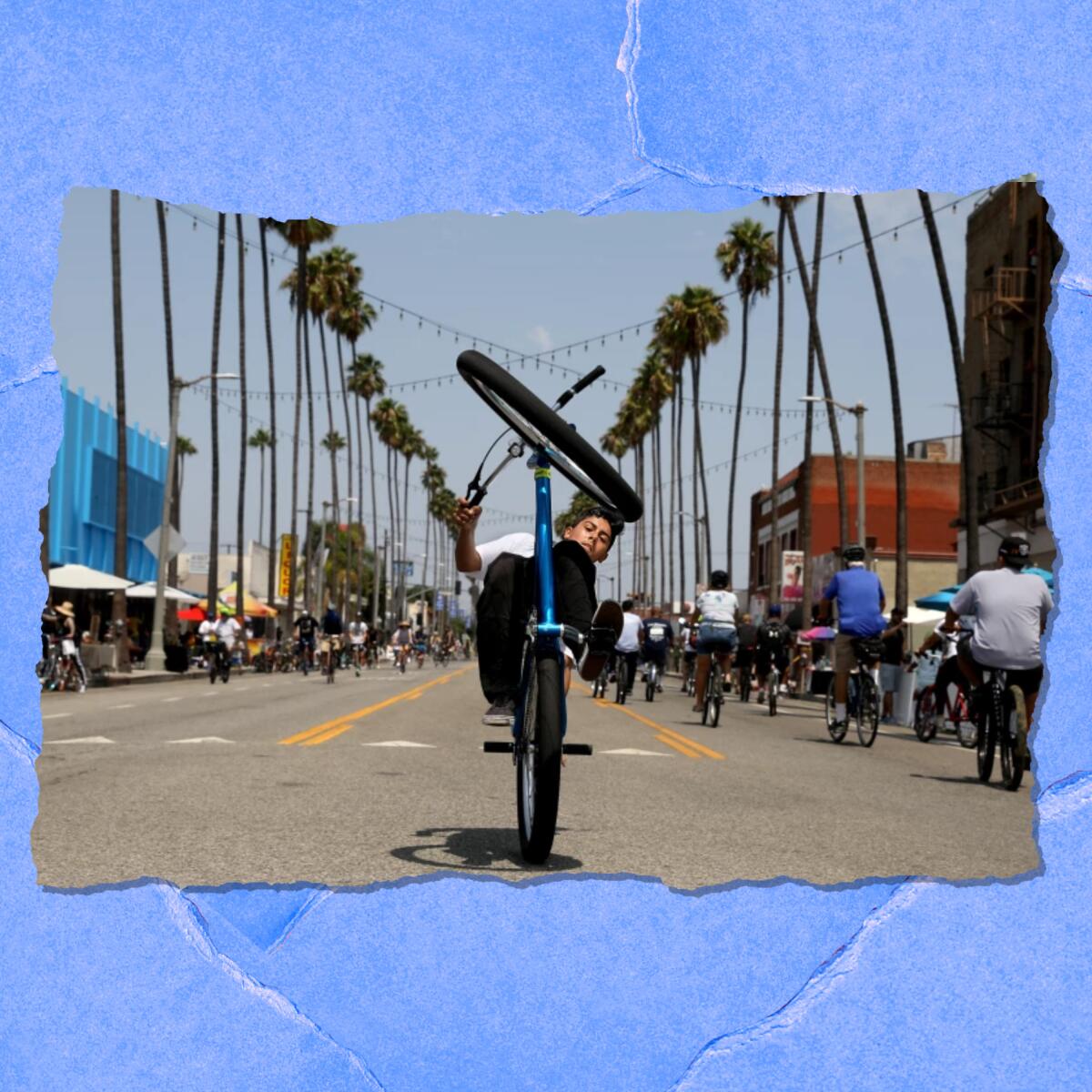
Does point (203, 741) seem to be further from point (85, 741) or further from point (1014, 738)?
point (1014, 738)

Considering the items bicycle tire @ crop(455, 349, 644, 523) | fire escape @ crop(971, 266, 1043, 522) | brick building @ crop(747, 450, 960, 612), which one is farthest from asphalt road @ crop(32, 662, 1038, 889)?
brick building @ crop(747, 450, 960, 612)

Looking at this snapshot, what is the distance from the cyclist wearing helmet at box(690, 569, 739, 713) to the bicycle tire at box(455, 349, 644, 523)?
41.6ft

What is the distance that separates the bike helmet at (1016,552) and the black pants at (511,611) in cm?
339

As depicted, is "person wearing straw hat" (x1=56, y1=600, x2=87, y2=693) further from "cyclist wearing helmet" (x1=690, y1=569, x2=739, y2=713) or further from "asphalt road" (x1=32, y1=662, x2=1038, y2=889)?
"cyclist wearing helmet" (x1=690, y1=569, x2=739, y2=713)

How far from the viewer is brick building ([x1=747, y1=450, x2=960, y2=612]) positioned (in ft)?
183

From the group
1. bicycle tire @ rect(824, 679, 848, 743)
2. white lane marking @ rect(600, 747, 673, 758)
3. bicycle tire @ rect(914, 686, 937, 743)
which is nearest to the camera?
white lane marking @ rect(600, 747, 673, 758)

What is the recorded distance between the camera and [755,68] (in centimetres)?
320

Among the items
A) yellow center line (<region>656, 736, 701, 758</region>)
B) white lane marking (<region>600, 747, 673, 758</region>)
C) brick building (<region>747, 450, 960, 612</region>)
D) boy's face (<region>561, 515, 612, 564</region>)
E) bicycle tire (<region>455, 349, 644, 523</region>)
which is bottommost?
yellow center line (<region>656, 736, 701, 758</region>)

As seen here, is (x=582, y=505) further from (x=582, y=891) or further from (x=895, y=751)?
(x=895, y=751)

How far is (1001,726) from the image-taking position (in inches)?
Result: 394

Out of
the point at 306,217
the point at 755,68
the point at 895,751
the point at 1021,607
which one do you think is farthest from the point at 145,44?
the point at 895,751

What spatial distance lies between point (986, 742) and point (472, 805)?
165 inches

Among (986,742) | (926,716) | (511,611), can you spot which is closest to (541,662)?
(511,611)

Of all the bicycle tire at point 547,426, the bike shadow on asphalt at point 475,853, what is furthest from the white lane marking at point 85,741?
the bicycle tire at point 547,426
